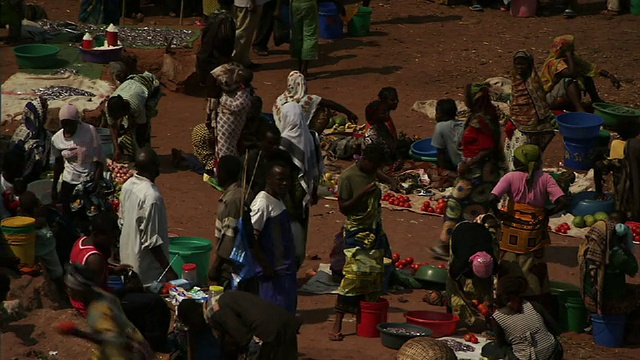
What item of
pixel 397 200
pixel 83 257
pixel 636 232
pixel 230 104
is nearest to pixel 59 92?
pixel 230 104

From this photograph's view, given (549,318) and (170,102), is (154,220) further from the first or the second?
(170,102)

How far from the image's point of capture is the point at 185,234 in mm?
12359

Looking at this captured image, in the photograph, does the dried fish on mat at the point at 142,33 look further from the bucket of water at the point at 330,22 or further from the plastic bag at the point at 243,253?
the plastic bag at the point at 243,253

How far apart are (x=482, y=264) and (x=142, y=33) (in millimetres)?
9615

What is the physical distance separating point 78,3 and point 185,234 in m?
9.62

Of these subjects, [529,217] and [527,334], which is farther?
[529,217]

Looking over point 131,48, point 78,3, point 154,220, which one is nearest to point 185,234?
point 154,220

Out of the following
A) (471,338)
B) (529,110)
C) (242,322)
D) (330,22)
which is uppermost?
(529,110)

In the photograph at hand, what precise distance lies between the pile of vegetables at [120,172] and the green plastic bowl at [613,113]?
5.65 metres

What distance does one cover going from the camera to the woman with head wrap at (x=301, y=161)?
35.4 ft

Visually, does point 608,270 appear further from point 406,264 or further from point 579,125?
point 579,125

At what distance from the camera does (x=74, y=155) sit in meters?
11.0

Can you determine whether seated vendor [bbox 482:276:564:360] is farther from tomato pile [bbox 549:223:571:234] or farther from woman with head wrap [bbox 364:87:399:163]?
tomato pile [bbox 549:223:571:234]

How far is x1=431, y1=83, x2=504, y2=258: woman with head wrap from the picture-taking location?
11398 mm
